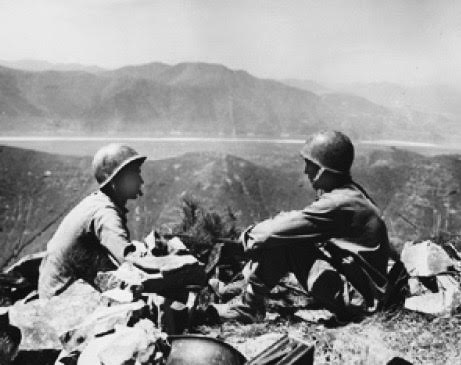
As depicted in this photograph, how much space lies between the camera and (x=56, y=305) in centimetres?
457

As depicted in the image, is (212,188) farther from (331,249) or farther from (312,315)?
(331,249)

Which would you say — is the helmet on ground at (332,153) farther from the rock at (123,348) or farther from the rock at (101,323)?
the rock at (123,348)

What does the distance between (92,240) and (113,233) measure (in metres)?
0.47

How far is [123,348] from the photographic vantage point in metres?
3.30

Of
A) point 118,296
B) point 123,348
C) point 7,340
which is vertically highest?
point 123,348

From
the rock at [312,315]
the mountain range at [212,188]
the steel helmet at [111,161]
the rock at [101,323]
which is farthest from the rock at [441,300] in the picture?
the mountain range at [212,188]

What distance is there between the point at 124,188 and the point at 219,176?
14.4m

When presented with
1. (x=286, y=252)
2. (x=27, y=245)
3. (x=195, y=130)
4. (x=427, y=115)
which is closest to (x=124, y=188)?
(x=286, y=252)

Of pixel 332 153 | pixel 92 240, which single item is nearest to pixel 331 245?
pixel 332 153

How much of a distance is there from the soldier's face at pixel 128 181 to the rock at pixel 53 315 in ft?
3.87

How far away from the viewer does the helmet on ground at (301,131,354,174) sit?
526 cm

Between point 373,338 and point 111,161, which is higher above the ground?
point 111,161

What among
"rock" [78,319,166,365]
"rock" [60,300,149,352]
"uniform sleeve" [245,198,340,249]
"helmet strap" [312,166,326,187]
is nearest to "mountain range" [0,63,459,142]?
"helmet strap" [312,166,326,187]

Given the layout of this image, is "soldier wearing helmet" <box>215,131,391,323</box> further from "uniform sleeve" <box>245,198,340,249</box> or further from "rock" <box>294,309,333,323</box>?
"rock" <box>294,309,333,323</box>
